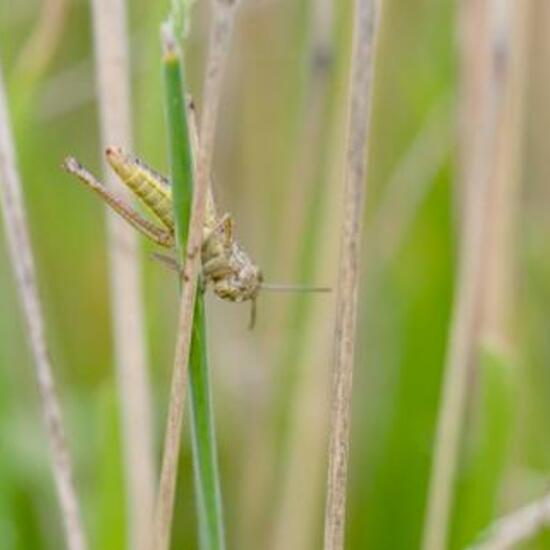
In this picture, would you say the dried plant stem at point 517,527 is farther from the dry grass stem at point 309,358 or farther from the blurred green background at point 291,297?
the dry grass stem at point 309,358

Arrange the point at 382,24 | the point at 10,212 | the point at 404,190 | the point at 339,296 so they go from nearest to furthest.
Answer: the point at 339,296 → the point at 10,212 → the point at 382,24 → the point at 404,190

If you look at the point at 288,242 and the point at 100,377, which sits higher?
the point at 288,242

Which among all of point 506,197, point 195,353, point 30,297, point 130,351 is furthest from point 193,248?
point 506,197

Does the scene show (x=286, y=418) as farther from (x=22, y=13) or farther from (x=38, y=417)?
(x=22, y=13)

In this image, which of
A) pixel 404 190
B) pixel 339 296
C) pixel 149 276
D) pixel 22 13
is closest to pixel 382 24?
pixel 404 190

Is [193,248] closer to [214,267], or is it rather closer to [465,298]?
[214,267]
